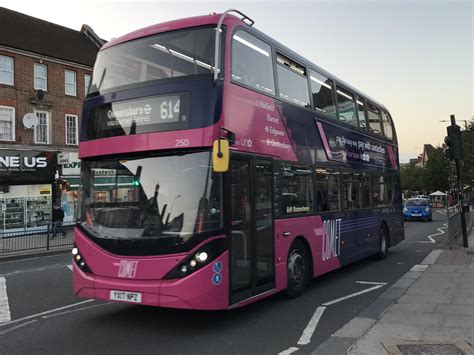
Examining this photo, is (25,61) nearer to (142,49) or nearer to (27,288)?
(27,288)

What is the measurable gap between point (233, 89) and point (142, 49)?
1.58 meters

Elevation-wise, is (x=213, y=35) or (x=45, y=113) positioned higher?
(x=45, y=113)

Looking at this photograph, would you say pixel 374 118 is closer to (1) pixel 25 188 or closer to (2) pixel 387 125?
(2) pixel 387 125

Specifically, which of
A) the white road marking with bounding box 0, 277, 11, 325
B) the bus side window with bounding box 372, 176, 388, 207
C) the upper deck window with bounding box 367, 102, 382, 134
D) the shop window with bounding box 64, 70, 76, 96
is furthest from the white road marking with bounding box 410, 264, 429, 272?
the shop window with bounding box 64, 70, 76, 96

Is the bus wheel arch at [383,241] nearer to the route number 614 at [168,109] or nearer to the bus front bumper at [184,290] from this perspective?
the bus front bumper at [184,290]

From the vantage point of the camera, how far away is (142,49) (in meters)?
6.98

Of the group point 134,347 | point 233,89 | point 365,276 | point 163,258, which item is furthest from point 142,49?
point 365,276

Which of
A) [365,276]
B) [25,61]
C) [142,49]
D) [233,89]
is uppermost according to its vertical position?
[25,61]

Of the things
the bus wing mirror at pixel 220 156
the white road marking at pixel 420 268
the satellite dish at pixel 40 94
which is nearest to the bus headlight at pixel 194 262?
the bus wing mirror at pixel 220 156

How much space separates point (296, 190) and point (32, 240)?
12.5 metres

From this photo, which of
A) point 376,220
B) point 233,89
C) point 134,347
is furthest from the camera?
point 376,220

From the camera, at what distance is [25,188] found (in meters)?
26.0

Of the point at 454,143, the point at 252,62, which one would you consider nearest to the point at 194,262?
the point at 252,62

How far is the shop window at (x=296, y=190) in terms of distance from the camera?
7818 millimetres
